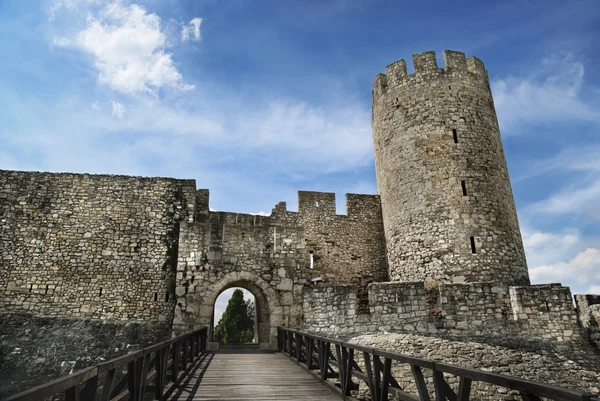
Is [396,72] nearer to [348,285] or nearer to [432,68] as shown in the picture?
[432,68]

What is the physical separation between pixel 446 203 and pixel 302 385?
29.4 ft

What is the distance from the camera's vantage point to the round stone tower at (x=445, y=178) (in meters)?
12.5

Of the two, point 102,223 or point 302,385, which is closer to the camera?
point 302,385

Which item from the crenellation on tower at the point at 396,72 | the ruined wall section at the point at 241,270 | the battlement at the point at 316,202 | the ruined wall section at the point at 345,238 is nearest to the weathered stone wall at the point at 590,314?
the ruined wall section at the point at 345,238

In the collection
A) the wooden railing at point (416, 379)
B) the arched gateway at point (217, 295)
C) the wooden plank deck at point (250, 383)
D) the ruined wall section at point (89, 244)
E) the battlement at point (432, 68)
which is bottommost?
the wooden plank deck at point (250, 383)

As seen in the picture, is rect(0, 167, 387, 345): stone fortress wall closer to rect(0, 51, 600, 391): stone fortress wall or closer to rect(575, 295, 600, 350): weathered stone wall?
rect(0, 51, 600, 391): stone fortress wall

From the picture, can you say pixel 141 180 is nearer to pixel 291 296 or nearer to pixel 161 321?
pixel 161 321

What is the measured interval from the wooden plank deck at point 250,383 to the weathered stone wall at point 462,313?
10.3 ft

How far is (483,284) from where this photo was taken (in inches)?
441

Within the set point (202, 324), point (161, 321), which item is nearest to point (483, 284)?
point (202, 324)

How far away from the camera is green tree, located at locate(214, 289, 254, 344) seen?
83.4 ft

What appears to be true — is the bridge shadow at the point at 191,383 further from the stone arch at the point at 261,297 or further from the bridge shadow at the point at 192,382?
the stone arch at the point at 261,297

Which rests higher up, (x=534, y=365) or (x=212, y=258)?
(x=212, y=258)

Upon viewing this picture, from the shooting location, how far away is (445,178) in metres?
13.2
